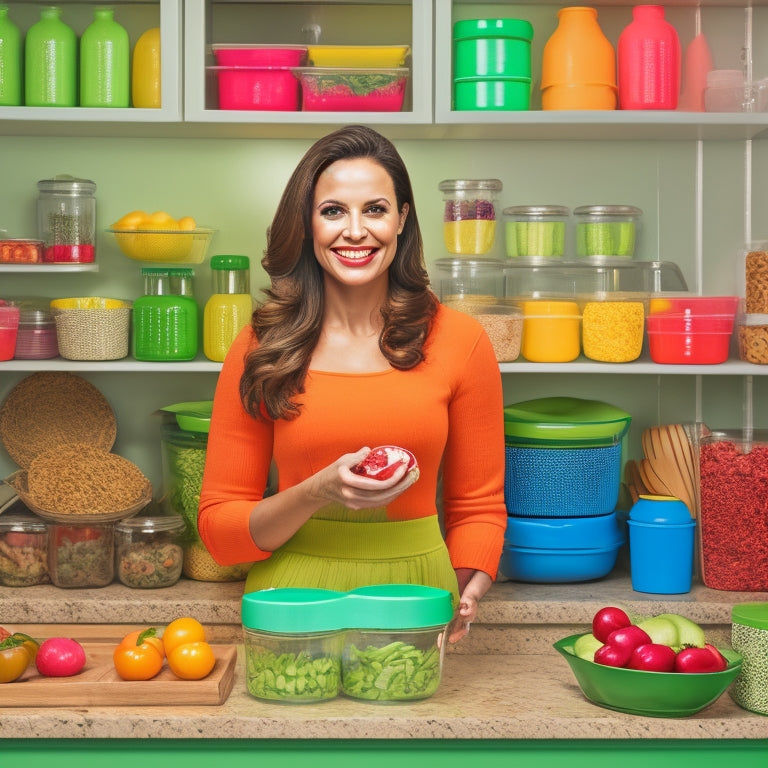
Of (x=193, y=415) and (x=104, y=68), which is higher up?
(x=104, y=68)

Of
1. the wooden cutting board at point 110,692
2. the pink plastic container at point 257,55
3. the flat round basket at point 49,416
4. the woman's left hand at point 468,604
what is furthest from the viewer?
the flat round basket at point 49,416

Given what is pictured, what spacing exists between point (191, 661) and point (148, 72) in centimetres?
119

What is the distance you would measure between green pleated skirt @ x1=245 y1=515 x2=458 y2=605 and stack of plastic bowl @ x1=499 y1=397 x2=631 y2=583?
406 mm

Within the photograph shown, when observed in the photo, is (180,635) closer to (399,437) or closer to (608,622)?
(399,437)

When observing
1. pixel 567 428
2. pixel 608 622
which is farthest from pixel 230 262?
pixel 608 622

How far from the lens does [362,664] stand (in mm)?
1600

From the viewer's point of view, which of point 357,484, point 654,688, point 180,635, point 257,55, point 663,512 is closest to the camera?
point 357,484

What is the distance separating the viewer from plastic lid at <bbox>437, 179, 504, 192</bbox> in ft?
7.36

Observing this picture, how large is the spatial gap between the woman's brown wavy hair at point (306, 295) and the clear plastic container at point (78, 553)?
0.54 m

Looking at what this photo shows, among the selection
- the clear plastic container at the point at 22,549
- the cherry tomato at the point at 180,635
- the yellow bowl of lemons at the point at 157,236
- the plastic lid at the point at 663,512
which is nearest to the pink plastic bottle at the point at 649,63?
the plastic lid at the point at 663,512

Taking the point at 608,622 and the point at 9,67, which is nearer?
the point at 608,622

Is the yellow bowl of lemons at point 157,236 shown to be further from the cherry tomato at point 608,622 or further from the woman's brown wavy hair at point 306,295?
the cherry tomato at point 608,622

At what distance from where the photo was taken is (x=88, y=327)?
2.21m

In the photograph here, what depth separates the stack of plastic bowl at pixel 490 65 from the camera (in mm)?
2164
